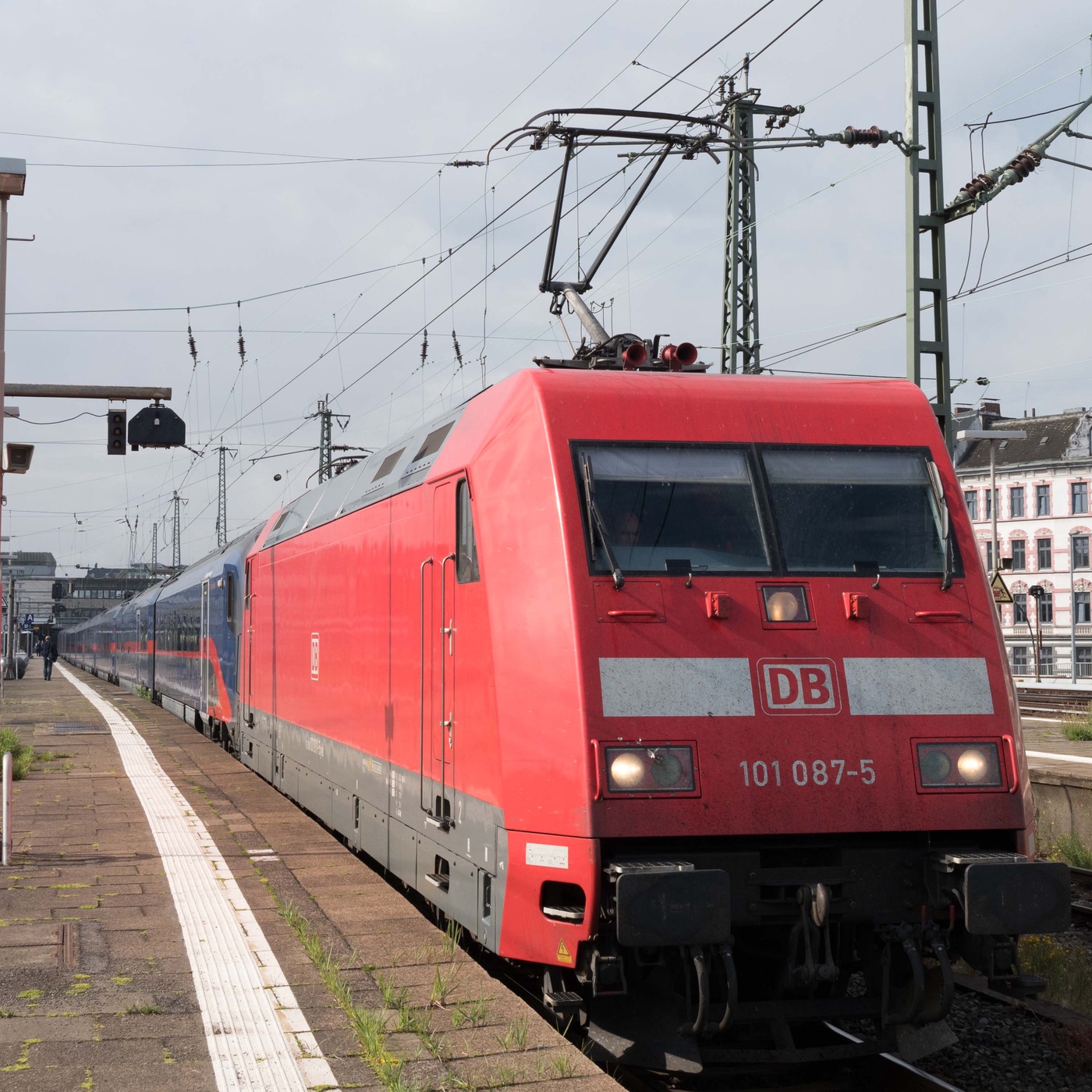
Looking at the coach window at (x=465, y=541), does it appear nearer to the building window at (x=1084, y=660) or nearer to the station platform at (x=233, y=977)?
the station platform at (x=233, y=977)

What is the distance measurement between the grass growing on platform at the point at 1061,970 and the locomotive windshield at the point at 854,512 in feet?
8.83

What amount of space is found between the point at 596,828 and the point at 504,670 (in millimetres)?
963

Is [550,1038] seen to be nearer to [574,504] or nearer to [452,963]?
[452,963]

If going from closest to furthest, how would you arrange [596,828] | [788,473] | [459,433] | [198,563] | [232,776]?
[596,828], [788,473], [459,433], [232,776], [198,563]

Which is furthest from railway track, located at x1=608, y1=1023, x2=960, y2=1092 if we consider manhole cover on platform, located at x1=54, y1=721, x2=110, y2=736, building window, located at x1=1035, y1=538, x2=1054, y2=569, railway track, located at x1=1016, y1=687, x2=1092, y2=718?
building window, located at x1=1035, y1=538, x2=1054, y2=569

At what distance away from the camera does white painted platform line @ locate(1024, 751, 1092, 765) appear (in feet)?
50.5

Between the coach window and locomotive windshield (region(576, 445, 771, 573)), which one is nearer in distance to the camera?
A: locomotive windshield (region(576, 445, 771, 573))

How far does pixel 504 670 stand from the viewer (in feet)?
19.6

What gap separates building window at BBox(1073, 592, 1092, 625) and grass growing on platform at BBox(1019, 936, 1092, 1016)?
2001 inches

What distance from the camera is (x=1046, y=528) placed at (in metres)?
58.6

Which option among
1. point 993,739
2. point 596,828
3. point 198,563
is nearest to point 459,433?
point 596,828

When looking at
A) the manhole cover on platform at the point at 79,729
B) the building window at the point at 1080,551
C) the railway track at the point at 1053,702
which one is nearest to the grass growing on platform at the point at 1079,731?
the railway track at the point at 1053,702

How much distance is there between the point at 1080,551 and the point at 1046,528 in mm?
2039

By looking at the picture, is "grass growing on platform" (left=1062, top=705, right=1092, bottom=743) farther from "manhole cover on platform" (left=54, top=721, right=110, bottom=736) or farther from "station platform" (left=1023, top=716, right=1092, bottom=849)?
"manhole cover on platform" (left=54, top=721, right=110, bottom=736)
